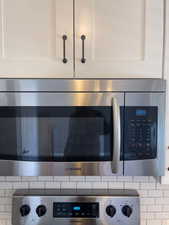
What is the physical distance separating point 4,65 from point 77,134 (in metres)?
0.44

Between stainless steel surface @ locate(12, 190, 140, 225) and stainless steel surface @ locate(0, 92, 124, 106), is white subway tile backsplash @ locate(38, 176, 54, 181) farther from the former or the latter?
stainless steel surface @ locate(0, 92, 124, 106)

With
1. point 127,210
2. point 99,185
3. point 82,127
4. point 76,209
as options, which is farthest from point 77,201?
point 82,127

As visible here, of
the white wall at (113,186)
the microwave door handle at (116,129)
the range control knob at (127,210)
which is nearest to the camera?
the microwave door handle at (116,129)

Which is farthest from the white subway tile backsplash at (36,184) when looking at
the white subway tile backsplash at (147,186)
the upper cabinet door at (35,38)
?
the upper cabinet door at (35,38)

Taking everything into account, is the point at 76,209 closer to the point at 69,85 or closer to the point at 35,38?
the point at 69,85

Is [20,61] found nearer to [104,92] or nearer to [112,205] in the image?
[104,92]

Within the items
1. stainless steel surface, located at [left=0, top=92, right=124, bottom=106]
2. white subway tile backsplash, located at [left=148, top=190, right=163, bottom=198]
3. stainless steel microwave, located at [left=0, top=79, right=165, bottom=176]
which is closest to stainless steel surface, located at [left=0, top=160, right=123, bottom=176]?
stainless steel microwave, located at [left=0, top=79, right=165, bottom=176]

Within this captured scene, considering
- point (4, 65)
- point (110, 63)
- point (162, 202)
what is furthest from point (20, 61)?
point (162, 202)

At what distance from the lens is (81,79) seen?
1.23 m

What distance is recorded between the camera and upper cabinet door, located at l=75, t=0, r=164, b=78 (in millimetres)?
1281

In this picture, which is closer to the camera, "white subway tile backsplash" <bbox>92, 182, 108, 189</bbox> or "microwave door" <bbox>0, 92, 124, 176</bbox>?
"microwave door" <bbox>0, 92, 124, 176</bbox>

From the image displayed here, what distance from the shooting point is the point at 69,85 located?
1221mm

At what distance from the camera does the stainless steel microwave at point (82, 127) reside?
1225 mm

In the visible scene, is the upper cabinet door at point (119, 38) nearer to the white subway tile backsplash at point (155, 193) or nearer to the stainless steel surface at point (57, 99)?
the stainless steel surface at point (57, 99)
